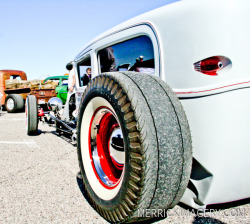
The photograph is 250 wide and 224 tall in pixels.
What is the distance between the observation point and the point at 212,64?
144 centimetres

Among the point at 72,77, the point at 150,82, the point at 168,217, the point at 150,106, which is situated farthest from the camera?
the point at 72,77

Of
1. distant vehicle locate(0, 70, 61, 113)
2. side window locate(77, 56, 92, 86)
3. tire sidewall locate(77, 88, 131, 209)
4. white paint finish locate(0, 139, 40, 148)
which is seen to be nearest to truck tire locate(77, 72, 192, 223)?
tire sidewall locate(77, 88, 131, 209)

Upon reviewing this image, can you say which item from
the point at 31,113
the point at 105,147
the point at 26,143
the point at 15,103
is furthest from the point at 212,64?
the point at 15,103

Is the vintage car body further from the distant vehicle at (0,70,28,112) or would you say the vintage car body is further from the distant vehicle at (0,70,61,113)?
the distant vehicle at (0,70,28,112)

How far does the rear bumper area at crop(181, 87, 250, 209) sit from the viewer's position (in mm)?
1396

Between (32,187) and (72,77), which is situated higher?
(72,77)

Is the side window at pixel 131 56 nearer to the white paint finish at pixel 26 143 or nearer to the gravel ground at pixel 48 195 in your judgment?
the gravel ground at pixel 48 195

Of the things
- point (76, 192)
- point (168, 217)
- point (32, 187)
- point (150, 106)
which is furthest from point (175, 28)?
point (32, 187)

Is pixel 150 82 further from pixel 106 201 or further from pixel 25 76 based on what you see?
pixel 25 76

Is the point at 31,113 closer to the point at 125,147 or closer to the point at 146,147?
the point at 125,147

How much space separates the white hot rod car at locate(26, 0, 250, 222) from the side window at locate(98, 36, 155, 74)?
0.24m

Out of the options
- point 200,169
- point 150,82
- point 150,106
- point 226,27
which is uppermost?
point 226,27

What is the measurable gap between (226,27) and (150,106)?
0.68 meters

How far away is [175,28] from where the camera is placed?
62.6 inches
